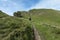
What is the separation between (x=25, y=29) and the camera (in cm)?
3753

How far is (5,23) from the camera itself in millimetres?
38250

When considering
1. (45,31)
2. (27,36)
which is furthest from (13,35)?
(45,31)

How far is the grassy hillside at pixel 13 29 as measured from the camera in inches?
1394

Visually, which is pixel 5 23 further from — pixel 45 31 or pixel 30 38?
pixel 45 31

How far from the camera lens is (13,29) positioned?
3700 centimetres

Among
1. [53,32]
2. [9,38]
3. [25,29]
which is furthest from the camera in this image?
[53,32]

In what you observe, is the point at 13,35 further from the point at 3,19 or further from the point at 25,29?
the point at 3,19

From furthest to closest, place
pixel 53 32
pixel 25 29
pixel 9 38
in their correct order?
pixel 53 32
pixel 25 29
pixel 9 38

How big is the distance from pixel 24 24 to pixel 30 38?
111 inches

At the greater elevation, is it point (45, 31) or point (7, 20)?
point (7, 20)

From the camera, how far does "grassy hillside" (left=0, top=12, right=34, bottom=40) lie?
3541 cm

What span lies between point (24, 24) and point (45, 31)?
71.5 feet

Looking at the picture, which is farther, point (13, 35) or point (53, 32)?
point (53, 32)

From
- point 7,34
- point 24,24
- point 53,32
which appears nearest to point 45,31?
point 53,32
